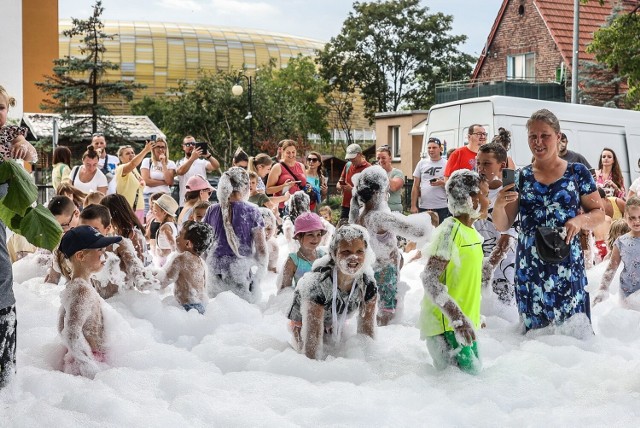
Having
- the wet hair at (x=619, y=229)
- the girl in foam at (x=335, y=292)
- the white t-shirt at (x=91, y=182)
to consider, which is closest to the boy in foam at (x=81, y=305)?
the girl in foam at (x=335, y=292)

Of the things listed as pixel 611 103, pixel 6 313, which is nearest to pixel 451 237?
pixel 6 313

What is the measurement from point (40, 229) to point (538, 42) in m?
34.5

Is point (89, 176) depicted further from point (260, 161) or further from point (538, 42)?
point (538, 42)

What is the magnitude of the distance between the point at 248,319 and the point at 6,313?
312 cm

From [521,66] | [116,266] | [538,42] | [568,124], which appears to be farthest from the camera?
[521,66]

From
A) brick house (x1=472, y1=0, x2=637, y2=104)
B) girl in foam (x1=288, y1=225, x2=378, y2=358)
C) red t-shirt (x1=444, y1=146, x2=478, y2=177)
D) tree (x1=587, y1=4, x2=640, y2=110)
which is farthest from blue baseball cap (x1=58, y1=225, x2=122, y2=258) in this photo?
brick house (x1=472, y1=0, x2=637, y2=104)

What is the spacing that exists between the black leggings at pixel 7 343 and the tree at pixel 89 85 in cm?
2907

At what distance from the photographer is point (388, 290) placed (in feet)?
23.6

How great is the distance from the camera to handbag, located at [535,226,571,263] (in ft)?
18.7

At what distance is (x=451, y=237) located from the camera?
207 inches

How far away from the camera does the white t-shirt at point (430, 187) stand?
36.8 ft

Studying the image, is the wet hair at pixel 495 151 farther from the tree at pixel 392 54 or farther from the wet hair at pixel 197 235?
the tree at pixel 392 54

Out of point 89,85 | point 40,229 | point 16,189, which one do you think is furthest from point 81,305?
point 89,85

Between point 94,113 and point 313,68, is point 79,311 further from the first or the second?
point 313,68
